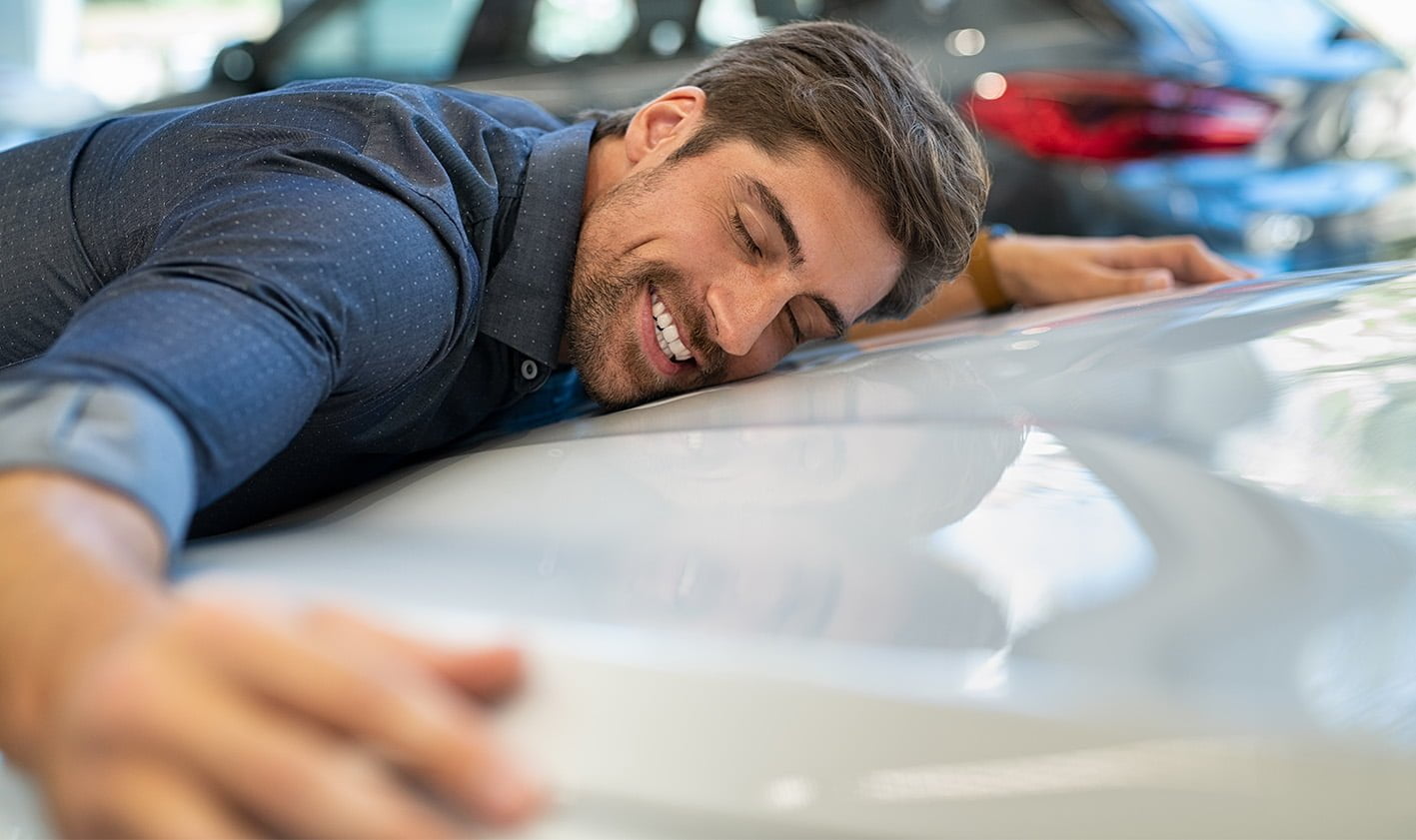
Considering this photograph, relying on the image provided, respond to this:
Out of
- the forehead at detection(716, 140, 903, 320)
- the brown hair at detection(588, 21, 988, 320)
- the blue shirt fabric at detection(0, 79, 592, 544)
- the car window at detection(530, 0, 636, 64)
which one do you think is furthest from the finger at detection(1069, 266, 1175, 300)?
the car window at detection(530, 0, 636, 64)

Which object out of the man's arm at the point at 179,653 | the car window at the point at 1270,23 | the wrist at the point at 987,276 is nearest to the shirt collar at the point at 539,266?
the man's arm at the point at 179,653

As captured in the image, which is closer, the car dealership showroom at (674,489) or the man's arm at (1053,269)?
the car dealership showroom at (674,489)

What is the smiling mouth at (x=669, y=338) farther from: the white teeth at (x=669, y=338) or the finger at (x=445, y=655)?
the finger at (x=445, y=655)

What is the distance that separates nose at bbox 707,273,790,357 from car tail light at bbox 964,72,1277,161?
149cm

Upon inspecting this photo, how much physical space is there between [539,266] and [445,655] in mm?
951

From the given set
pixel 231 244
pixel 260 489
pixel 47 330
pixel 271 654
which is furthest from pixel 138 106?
pixel 271 654

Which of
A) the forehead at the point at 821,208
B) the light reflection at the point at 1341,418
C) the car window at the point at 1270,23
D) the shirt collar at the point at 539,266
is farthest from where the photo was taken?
the car window at the point at 1270,23

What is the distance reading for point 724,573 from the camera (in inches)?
28.2

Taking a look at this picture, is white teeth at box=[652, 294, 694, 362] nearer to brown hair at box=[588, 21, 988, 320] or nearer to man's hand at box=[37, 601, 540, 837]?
brown hair at box=[588, 21, 988, 320]

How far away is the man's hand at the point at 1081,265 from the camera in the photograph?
2.09m

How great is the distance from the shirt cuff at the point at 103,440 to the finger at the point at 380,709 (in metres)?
0.22

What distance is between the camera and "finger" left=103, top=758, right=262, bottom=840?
455 millimetres

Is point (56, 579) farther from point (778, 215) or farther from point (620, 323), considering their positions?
point (778, 215)

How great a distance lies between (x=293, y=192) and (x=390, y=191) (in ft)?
0.45
